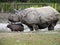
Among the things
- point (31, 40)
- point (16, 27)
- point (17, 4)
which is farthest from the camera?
point (17, 4)

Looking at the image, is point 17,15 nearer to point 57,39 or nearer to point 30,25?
point 30,25

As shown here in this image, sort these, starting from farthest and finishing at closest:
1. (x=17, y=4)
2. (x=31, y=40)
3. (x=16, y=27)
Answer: (x=17, y=4) < (x=16, y=27) < (x=31, y=40)

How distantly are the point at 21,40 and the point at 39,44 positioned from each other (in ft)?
2.61

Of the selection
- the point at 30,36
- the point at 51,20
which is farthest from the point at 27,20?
the point at 30,36

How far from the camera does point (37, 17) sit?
14305mm

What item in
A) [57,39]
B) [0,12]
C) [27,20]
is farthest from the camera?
[0,12]

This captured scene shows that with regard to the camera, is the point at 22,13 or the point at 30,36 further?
the point at 22,13

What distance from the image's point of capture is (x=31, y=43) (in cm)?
969

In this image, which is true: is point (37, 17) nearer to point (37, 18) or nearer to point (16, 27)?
point (37, 18)

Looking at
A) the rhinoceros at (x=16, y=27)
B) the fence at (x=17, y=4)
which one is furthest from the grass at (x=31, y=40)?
the fence at (x=17, y=4)

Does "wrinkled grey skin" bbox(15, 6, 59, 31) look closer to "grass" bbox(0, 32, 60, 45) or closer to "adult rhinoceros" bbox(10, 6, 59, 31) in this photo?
"adult rhinoceros" bbox(10, 6, 59, 31)

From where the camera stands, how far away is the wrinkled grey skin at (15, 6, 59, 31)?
1428cm

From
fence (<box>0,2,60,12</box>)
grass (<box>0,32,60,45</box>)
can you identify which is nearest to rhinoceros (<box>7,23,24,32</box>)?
grass (<box>0,32,60,45</box>)

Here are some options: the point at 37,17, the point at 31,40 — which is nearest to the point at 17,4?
the point at 37,17
